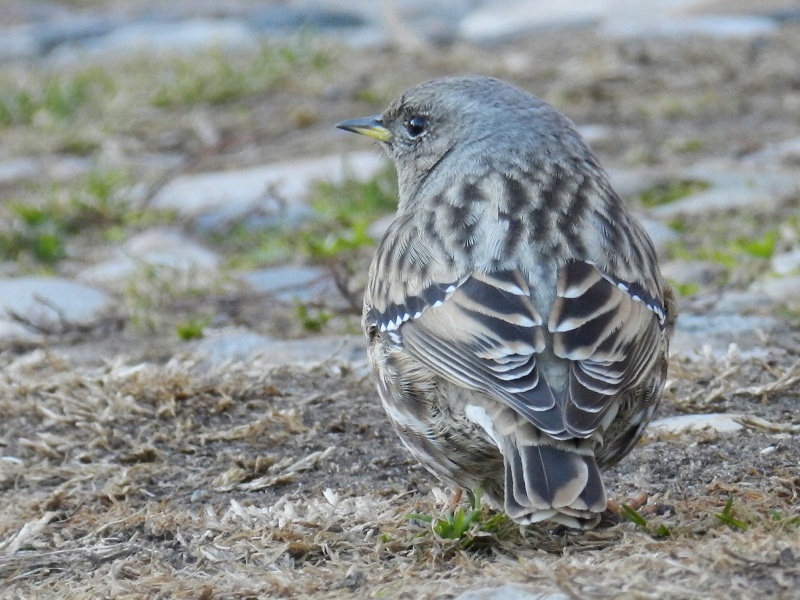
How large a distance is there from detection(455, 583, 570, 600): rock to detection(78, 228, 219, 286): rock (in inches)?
176

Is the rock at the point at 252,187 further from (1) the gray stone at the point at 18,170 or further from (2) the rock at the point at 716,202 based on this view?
(2) the rock at the point at 716,202

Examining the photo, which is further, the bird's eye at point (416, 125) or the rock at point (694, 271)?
the rock at point (694, 271)

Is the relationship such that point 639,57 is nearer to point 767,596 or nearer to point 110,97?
point 110,97

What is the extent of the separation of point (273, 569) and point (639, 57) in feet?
29.1

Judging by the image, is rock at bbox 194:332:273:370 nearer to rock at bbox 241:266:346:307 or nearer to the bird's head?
rock at bbox 241:266:346:307

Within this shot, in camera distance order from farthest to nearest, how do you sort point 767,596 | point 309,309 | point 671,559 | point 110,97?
point 110,97
point 309,309
point 671,559
point 767,596

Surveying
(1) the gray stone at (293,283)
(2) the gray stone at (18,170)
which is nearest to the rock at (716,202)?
(1) the gray stone at (293,283)

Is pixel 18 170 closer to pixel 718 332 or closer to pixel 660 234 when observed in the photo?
pixel 660 234

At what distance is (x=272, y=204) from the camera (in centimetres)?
927

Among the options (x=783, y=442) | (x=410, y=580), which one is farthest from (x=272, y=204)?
(x=410, y=580)

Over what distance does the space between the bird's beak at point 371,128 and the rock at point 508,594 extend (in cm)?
280

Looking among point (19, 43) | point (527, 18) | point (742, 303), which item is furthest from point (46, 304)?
point (527, 18)

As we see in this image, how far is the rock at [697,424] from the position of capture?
16.8ft

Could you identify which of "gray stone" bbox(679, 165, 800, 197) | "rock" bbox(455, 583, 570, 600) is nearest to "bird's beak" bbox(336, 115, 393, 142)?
"rock" bbox(455, 583, 570, 600)
